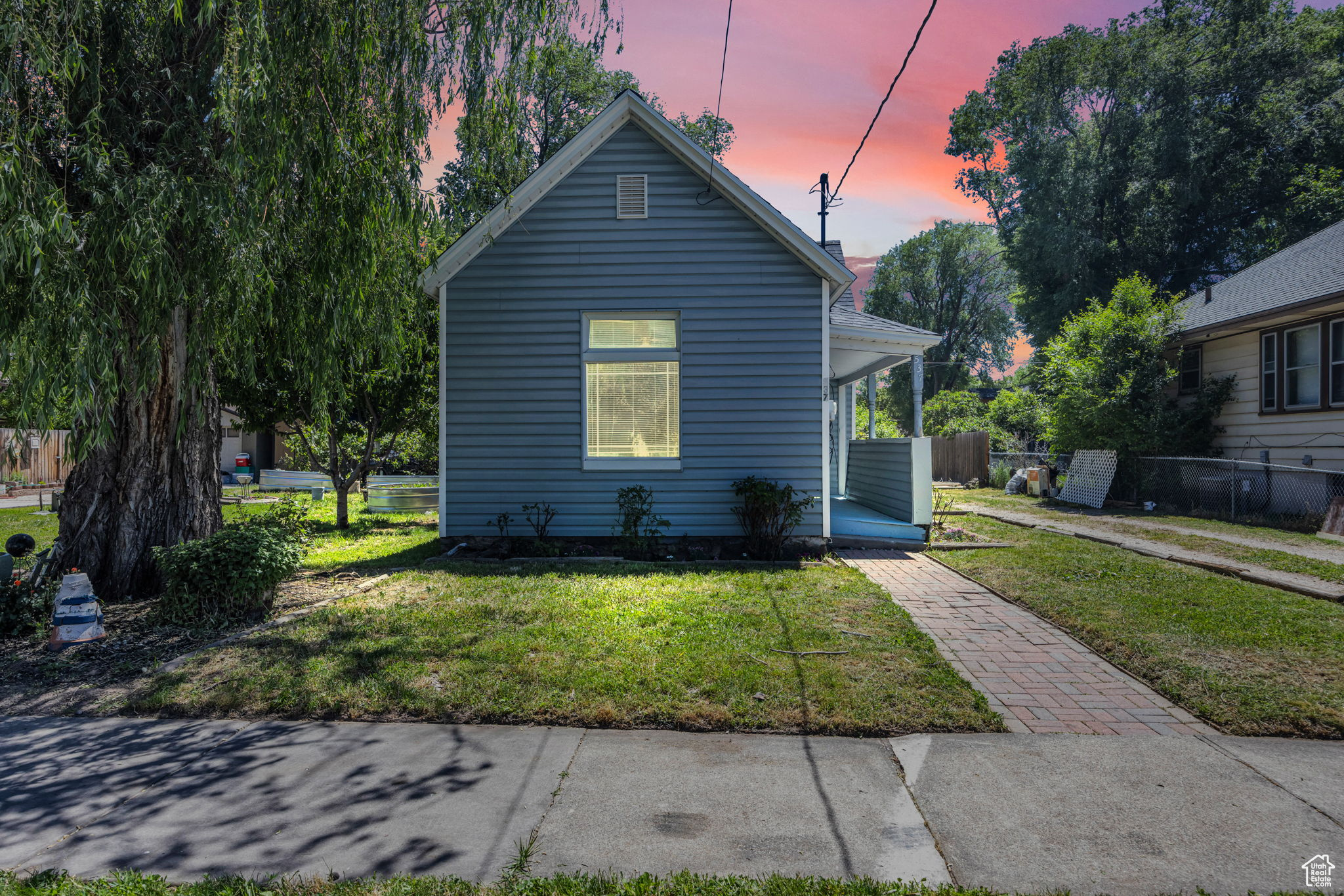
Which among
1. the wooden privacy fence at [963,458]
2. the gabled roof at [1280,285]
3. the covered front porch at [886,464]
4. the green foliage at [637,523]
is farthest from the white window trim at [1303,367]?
the green foliage at [637,523]

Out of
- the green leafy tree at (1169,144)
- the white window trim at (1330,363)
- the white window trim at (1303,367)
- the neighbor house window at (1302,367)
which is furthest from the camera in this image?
the green leafy tree at (1169,144)

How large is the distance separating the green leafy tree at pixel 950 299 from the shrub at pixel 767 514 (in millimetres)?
43808

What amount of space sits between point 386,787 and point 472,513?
599cm

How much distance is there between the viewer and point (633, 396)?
29.3 ft

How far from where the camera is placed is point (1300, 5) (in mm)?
25516

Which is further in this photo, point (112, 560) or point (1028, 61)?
point (1028, 61)

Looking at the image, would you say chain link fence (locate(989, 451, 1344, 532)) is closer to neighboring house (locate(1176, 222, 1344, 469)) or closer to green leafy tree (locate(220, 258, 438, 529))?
neighboring house (locate(1176, 222, 1344, 469))

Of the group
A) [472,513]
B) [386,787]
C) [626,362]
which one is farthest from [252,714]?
[626,362]

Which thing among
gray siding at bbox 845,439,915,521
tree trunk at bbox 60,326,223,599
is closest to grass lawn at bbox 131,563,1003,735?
tree trunk at bbox 60,326,223,599

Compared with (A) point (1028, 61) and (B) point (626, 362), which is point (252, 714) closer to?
(B) point (626, 362)

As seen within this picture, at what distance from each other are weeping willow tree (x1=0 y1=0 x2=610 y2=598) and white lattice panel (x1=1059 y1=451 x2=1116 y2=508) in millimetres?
13886

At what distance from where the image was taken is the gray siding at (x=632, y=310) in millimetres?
8688

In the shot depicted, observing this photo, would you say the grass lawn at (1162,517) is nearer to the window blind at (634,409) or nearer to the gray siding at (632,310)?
the gray siding at (632,310)

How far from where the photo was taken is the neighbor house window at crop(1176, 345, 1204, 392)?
50.0 feet
